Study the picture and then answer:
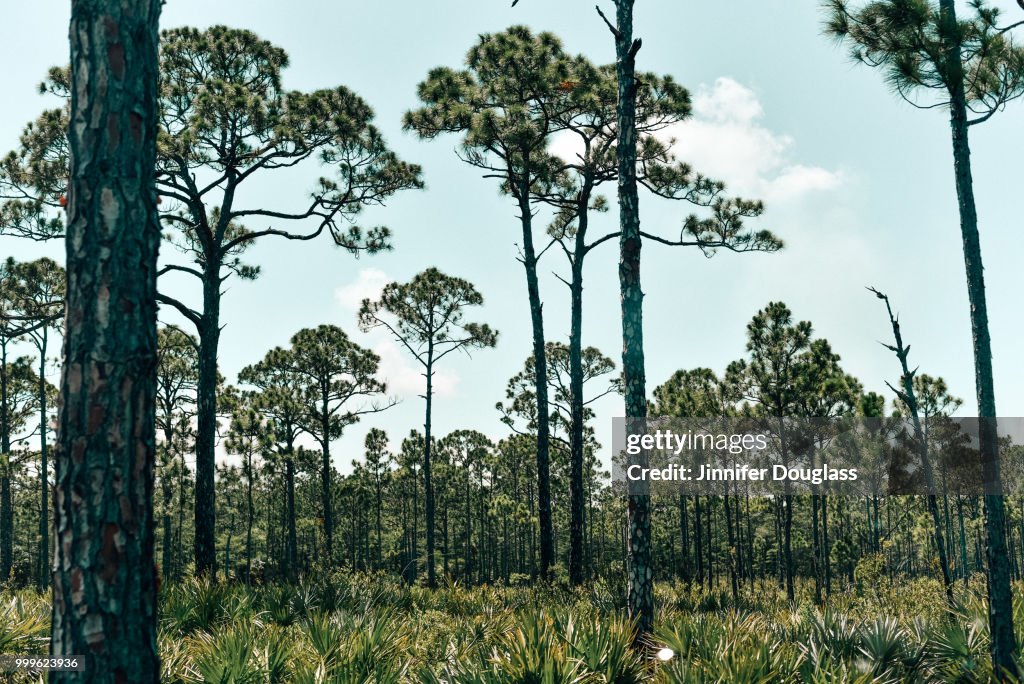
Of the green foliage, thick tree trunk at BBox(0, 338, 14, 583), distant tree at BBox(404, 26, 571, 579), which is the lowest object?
thick tree trunk at BBox(0, 338, 14, 583)

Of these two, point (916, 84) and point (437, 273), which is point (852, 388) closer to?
point (437, 273)

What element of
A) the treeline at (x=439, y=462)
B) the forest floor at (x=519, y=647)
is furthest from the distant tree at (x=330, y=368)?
the forest floor at (x=519, y=647)

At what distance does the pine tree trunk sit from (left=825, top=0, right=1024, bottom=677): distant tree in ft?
48.2

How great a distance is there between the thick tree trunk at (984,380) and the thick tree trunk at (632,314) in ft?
14.0

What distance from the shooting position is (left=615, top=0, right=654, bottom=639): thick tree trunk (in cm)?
1010

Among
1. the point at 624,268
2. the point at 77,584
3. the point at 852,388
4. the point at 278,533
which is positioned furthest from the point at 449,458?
the point at 77,584

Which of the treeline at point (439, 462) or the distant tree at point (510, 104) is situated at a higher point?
the distant tree at point (510, 104)

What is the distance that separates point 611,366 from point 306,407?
1507 centimetres

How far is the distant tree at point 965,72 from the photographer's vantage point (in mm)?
10125

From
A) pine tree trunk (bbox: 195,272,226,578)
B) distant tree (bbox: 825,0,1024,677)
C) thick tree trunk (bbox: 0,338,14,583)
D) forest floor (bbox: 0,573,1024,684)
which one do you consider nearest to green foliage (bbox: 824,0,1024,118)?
distant tree (bbox: 825,0,1024,677)

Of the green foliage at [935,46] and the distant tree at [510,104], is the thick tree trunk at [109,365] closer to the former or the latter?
the green foliage at [935,46]

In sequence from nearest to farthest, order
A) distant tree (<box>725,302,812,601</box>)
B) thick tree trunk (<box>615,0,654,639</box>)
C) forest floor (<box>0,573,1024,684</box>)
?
1. forest floor (<box>0,573,1024,684</box>)
2. thick tree trunk (<box>615,0,654,639</box>)
3. distant tree (<box>725,302,812,601</box>)

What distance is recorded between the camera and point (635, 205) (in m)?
11.0

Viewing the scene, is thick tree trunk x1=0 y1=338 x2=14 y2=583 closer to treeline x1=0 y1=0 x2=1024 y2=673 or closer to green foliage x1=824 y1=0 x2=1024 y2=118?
treeline x1=0 y1=0 x2=1024 y2=673
